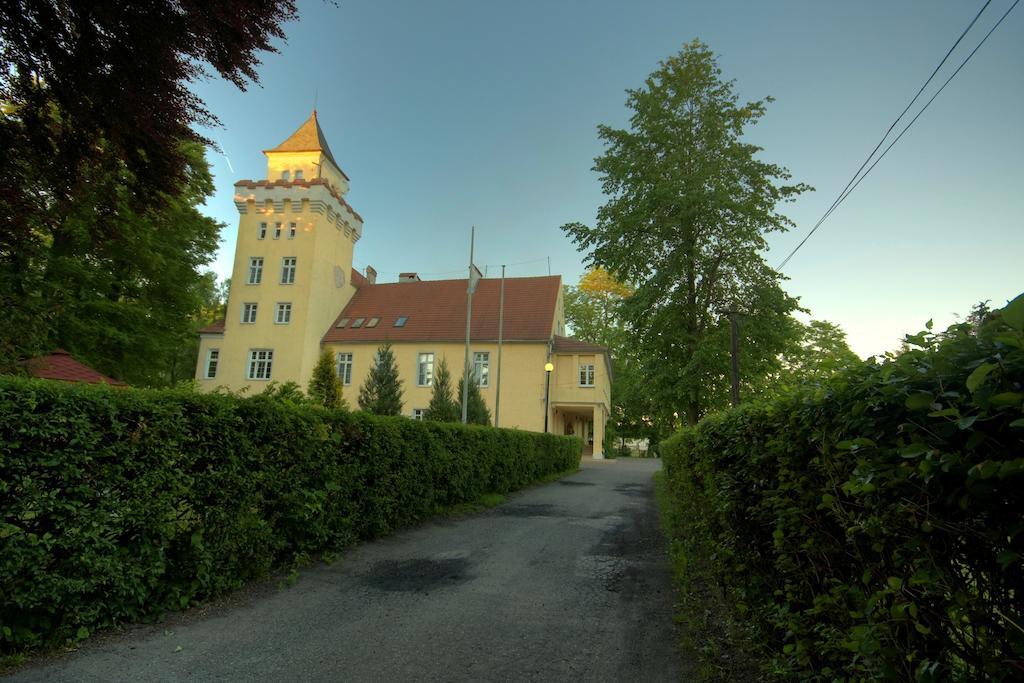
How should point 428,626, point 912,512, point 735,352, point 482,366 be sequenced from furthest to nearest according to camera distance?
point 482,366 → point 735,352 → point 428,626 → point 912,512

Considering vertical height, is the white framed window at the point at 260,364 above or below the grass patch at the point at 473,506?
above

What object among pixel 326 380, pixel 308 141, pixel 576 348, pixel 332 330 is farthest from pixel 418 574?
pixel 308 141

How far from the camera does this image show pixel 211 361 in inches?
1414

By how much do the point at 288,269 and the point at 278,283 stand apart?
111 cm

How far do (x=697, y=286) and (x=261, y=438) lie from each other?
1802cm

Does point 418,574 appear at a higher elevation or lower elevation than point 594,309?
lower

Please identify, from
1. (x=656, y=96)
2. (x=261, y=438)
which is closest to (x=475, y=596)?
(x=261, y=438)

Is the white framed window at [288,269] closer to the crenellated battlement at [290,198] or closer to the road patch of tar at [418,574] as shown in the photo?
the crenellated battlement at [290,198]

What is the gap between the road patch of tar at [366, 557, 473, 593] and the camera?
18.8ft

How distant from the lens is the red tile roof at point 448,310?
35188 millimetres

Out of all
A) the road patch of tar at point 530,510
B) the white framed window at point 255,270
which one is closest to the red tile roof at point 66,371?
the road patch of tar at point 530,510

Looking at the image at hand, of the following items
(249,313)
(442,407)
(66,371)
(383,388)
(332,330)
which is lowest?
(442,407)

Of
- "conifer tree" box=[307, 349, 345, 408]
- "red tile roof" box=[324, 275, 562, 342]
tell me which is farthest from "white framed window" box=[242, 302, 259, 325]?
"conifer tree" box=[307, 349, 345, 408]

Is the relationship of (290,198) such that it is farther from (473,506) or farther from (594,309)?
(473,506)
